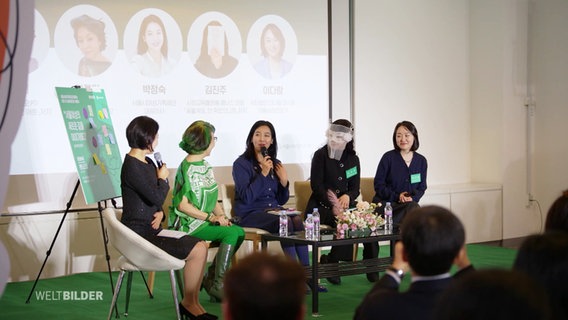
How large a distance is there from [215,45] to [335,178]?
1747mm

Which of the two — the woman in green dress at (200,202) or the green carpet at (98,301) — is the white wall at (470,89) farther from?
the woman in green dress at (200,202)

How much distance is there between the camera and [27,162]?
6.16 metres

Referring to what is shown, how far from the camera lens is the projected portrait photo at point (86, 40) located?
20.6 ft

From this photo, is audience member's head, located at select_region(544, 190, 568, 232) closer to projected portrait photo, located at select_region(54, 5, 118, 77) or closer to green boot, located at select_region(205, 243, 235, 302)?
green boot, located at select_region(205, 243, 235, 302)

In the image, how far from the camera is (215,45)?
698 centimetres

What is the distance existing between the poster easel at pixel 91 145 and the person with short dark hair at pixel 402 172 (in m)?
2.18

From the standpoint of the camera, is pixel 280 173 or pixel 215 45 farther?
pixel 215 45

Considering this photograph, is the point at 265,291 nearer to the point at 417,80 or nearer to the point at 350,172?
the point at 350,172

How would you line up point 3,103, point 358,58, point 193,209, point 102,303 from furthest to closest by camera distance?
point 358,58 < point 102,303 < point 193,209 < point 3,103

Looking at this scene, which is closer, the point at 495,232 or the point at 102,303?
the point at 102,303

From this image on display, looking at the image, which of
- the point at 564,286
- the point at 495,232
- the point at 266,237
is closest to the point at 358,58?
the point at 495,232

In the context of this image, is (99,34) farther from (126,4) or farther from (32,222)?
(32,222)

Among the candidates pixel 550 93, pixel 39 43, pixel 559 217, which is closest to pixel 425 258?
pixel 559 217

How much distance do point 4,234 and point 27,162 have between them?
0.59 m
